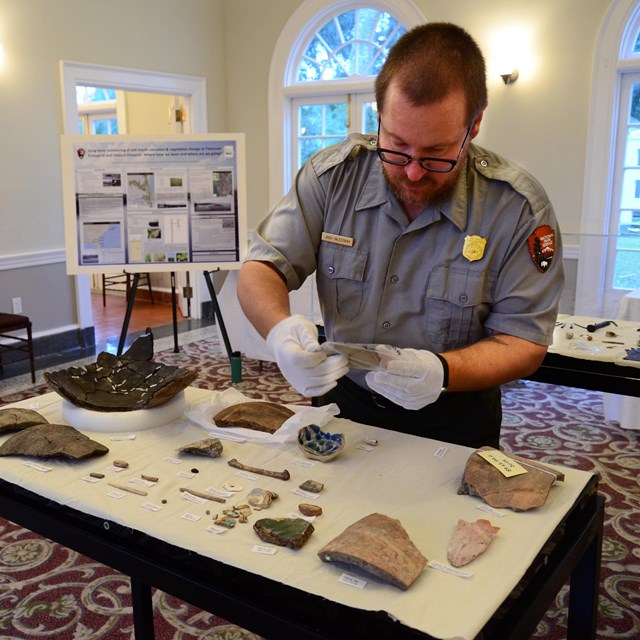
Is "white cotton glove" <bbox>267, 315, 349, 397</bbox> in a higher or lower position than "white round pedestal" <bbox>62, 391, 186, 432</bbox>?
higher

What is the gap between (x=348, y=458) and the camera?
147 centimetres

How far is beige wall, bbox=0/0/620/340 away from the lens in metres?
4.71

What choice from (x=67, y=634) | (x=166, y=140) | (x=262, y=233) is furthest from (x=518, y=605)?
(x=166, y=140)

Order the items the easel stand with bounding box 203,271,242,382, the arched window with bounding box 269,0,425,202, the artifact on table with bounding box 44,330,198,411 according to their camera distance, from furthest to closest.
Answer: the arched window with bounding box 269,0,425,202 → the easel stand with bounding box 203,271,242,382 → the artifact on table with bounding box 44,330,198,411

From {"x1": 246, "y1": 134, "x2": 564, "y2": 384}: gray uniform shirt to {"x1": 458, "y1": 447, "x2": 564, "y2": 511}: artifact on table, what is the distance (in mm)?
340

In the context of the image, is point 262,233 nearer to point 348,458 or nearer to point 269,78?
point 348,458

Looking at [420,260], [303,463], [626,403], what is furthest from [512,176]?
[626,403]

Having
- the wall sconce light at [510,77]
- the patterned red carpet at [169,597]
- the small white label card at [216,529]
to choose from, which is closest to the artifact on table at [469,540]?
Answer: the small white label card at [216,529]

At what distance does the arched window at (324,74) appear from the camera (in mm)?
5652

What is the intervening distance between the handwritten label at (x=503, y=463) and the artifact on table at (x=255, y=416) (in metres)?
0.50

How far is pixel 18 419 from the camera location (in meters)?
1.62

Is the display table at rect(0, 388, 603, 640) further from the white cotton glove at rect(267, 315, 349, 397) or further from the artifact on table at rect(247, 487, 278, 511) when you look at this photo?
the white cotton glove at rect(267, 315, 349, 397)

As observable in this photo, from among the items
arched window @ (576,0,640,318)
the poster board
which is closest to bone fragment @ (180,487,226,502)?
the poster board

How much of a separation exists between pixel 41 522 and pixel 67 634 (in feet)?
2.98
